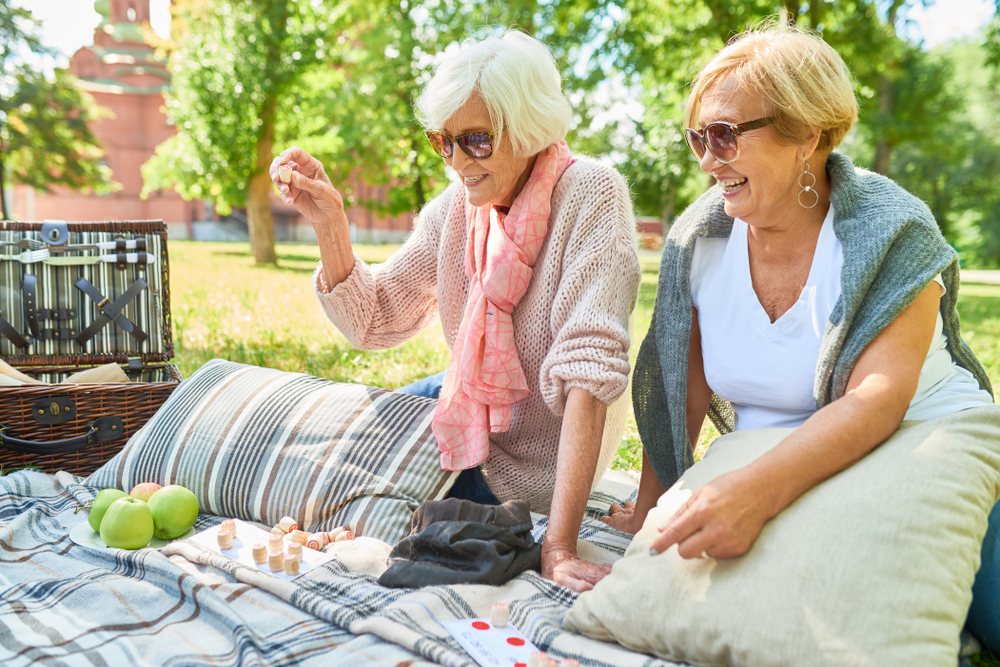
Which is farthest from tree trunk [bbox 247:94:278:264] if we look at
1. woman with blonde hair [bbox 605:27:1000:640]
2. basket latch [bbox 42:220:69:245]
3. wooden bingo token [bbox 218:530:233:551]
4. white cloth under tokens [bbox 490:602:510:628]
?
white cloth under tokens [bbox 490:602:510:628]

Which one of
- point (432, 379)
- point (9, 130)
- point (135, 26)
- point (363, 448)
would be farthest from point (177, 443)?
point (135, 26)

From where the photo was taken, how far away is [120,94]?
100 feet

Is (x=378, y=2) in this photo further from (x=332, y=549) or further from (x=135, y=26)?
(x=135, y=26)

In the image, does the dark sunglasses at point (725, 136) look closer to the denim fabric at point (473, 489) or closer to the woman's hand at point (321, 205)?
the woman's hand at point (321, 205)

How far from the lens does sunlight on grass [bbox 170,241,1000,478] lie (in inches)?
190

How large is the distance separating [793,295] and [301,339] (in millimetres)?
4645

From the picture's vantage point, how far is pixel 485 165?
2193 mm

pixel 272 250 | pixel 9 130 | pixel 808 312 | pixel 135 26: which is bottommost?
pixel 272 250

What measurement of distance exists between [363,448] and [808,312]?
1308mm

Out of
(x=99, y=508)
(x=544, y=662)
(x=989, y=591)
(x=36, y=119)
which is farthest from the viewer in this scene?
(x=36, y=119)

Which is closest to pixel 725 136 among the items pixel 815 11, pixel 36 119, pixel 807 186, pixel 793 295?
pixel 807 186

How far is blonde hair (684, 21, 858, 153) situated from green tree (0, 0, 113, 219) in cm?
→ 2140

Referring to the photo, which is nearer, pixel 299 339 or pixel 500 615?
pixel 500 615

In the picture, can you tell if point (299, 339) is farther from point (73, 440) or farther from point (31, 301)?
point (73, 440)
